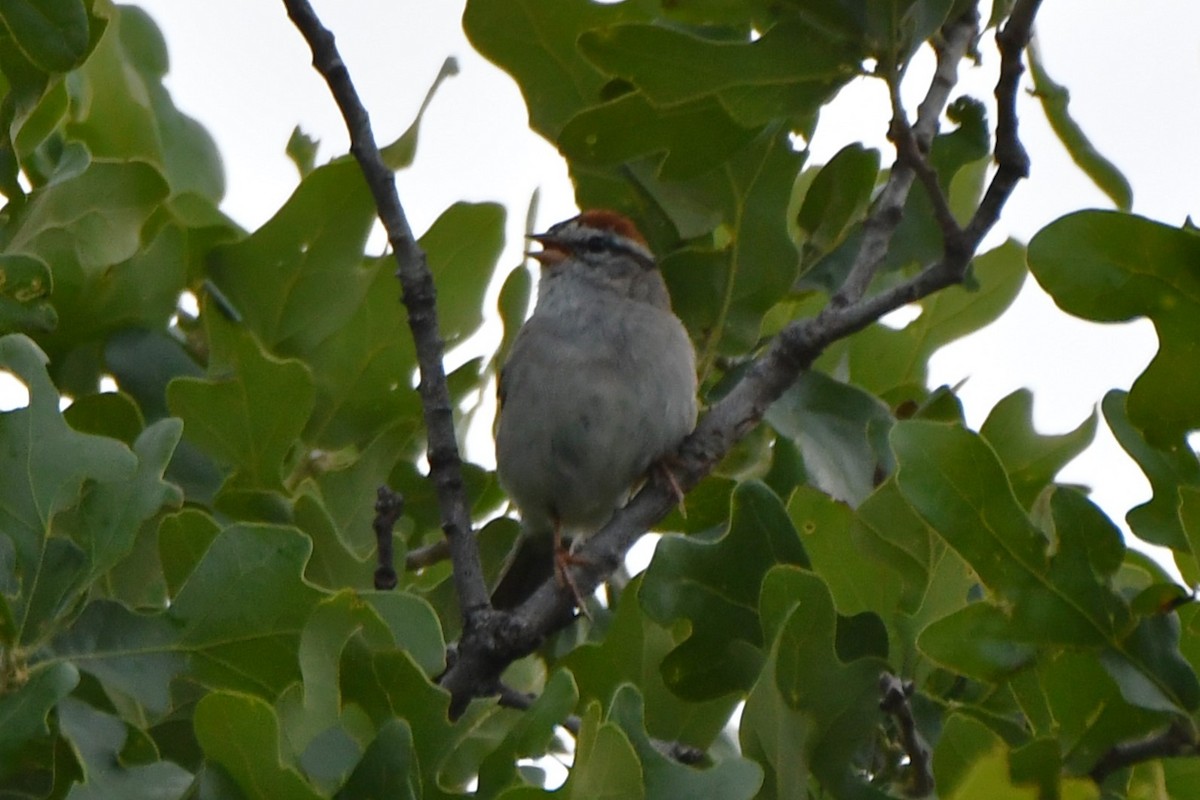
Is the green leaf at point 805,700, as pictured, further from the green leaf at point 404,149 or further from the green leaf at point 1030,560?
the green leaf at point 404,149

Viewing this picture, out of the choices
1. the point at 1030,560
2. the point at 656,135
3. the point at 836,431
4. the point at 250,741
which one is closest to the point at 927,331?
the point at 836,431

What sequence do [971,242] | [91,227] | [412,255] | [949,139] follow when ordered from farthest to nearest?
[949,139]
[91,227]
[412,255]
[971,242]

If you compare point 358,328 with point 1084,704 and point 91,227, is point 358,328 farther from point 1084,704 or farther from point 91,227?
point 1084,704

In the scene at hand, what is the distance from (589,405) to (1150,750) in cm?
186

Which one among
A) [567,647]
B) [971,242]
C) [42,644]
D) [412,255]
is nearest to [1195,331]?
[971,242]

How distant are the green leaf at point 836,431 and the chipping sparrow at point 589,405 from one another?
0.67 metres

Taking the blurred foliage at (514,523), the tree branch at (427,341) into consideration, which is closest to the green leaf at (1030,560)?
the blurred foliage at (514,523)

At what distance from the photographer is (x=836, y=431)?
2695 mm

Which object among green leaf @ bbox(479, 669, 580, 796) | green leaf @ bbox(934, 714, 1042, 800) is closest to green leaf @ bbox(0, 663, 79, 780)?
green leaf @ bbox(479, 669, 580, 796)

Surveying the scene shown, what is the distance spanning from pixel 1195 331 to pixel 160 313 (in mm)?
1657

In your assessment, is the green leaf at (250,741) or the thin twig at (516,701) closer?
the green leaf at (250,741)

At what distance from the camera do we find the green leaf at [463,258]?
2910 mm

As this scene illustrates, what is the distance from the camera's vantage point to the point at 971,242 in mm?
2205

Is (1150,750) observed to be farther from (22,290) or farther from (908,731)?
(22,290)
